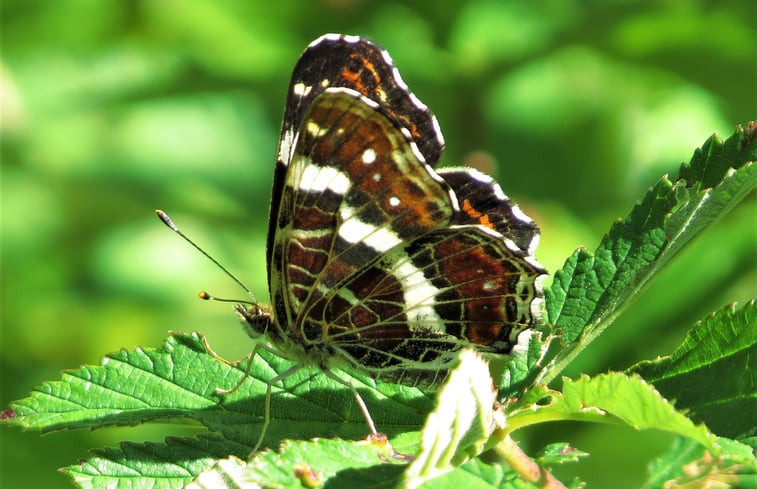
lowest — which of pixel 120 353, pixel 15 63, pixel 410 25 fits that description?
pixel 120 353

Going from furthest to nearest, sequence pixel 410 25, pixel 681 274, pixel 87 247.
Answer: pixel 87 247 → pixel 410 25 → pixel 681 274

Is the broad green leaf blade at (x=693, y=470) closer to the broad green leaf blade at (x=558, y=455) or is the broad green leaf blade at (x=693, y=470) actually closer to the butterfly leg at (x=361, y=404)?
the broad green leaf blade at (x=558, y=455)

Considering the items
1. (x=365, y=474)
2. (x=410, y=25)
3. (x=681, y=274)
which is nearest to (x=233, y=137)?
(x=410, y=25)

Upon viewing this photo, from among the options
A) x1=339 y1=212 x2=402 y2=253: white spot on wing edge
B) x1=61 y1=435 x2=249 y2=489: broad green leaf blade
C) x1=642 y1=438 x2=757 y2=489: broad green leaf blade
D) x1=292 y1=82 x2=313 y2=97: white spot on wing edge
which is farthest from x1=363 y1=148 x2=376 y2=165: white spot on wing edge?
x1=642 y1=438 x2=757 y2=489: broad green leaf blade

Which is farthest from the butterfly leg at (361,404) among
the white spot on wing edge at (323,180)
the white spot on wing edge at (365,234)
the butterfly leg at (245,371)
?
the white spot on wing edge at (323,180)

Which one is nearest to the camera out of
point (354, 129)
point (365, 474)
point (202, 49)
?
point (365, 474)

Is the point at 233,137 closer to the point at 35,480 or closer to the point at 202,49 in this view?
the point at 202,49
